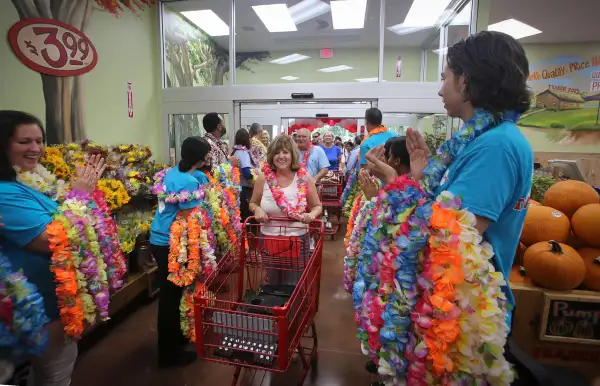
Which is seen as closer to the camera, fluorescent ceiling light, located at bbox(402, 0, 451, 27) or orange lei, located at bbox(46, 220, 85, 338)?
orange lei, located at bbox(46, 220, 85, 338)

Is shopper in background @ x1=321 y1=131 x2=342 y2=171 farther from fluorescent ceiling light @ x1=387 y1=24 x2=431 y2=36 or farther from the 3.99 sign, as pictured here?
the 3.99 sign

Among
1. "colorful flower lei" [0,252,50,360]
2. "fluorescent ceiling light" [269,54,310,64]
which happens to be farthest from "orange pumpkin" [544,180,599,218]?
"fluorescent ceiling light" [269,54,310,64]

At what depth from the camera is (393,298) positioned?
120 centimetres

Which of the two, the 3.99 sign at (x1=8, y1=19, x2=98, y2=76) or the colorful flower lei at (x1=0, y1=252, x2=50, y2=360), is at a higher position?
the 3.99 sign at (x1=8, y1=19, x2=98, y2=76)

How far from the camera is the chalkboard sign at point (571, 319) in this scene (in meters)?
2.03

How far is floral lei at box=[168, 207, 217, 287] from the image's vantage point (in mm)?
2369

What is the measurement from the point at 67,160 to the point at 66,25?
88.2 inches

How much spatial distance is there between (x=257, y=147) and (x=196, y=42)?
3.13m

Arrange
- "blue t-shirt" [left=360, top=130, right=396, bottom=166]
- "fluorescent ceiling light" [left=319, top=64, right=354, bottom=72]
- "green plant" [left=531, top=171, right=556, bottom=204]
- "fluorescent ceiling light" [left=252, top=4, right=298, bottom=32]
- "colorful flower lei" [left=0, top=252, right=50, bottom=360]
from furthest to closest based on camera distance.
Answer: "fluorescent ceiling light" [left=319, top=64, right=354, bottom=72]
"fluorescent ceiling light" [left=252, top=4, right=298, bottom=32]
"blue t-shirt" [left=360, top=130, right=396, bottom=166]
"green plant" [left=531, top=171, right=556, bottom=204]
"colorful flower lei" [left=0, top=252, right=50, bottom=360]

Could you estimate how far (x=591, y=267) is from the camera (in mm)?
2143

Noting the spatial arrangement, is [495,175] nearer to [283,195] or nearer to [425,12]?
[283,195]

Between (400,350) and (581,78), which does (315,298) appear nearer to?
(400,350)

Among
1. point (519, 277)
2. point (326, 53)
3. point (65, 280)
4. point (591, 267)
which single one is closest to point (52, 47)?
point (65, 280)

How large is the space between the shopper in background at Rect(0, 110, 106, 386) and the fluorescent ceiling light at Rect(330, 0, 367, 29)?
591 centimetres
